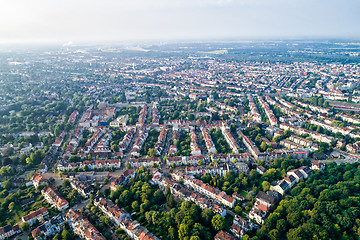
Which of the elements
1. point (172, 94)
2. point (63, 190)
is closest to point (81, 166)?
point (63, 190)

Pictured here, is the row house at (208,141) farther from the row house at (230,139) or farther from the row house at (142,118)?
the row house at (142,118)

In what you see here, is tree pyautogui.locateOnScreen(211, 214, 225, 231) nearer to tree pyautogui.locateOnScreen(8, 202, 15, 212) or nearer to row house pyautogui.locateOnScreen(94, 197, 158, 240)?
row house pyautogui.locateOnScreen(94, 197, 158, 240)

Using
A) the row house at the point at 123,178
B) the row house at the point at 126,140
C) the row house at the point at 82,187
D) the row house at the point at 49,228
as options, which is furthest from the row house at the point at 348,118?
the row house at the point at 49,228

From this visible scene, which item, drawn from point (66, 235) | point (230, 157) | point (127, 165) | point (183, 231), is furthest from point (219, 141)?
point (66, 235)

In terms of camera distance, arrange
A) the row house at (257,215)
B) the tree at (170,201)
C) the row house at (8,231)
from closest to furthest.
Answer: the row house at (8,231)
the row house at (257,215)
the tree at (170,201)

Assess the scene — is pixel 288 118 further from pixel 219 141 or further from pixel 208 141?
pixel 208 141

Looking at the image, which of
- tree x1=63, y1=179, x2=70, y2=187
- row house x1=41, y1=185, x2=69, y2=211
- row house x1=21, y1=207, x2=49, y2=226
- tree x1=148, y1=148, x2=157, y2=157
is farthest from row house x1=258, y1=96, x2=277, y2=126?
row house x1=21, y1=207, x2=49, y2=226

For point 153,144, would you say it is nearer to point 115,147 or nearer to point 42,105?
point 115,147
